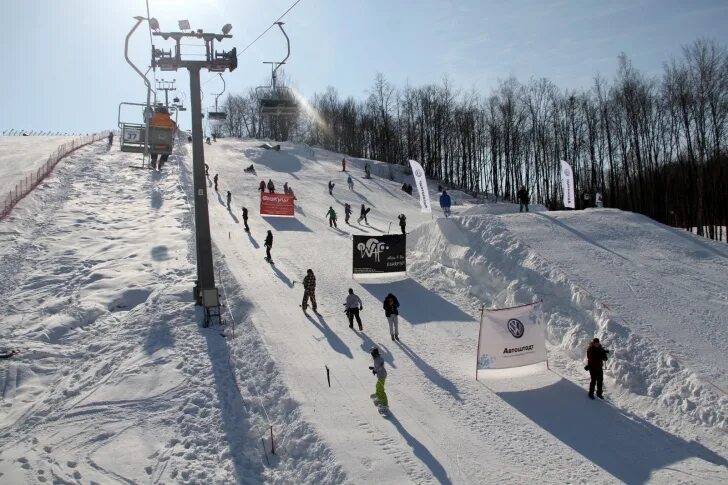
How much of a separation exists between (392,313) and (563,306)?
5092mm

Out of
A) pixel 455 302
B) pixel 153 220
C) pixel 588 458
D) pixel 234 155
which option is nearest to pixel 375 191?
pixel 234 155

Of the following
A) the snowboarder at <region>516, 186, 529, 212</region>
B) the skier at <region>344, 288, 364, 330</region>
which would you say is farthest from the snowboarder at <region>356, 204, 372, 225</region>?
the skier at <region>344, 288, 364, 330</region>

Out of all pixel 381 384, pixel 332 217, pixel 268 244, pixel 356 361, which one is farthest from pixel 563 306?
pixel 332 217

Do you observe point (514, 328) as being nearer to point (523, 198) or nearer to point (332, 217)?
point (523, 198)

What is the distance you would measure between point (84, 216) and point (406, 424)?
72.1ft

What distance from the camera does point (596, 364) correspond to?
1173 cm

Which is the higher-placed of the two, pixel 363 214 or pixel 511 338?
pixel 363 214

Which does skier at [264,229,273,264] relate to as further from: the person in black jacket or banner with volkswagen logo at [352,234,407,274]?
banner with volkswagen logo at [352,234,407,274]

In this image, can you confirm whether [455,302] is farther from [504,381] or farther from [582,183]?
[582,183]

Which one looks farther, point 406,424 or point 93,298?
point 93,298

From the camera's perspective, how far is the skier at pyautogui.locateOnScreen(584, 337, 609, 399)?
1170cm

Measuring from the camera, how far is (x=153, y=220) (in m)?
26.4

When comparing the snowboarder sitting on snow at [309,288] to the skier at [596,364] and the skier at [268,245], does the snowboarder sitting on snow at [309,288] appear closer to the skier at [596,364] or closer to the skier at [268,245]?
the skier at [268,245]

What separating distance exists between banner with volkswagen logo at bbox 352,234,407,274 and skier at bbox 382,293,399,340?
17.3 ft
